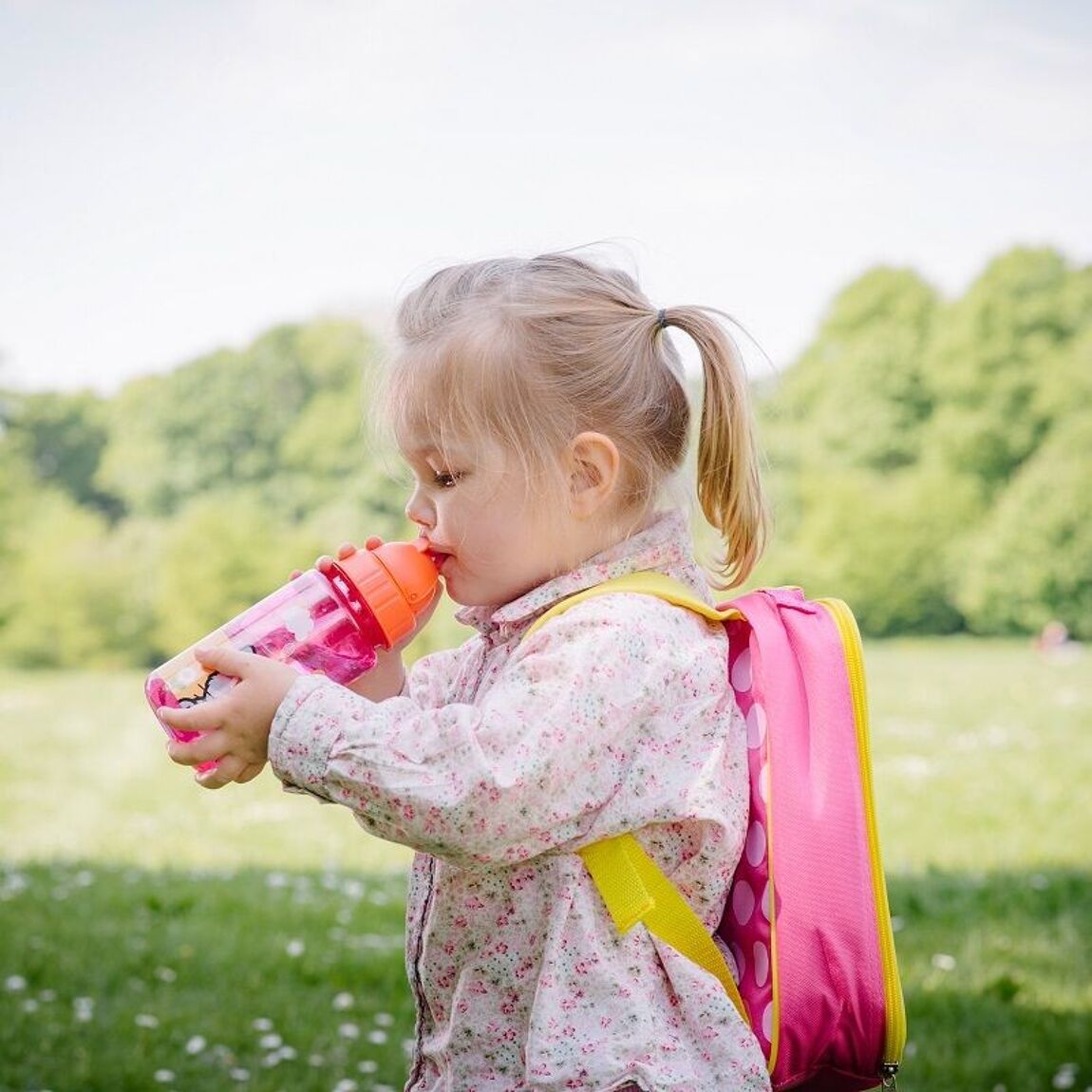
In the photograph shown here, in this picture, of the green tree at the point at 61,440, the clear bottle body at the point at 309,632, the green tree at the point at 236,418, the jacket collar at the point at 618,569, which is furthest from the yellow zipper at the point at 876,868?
the green tree at the point at 61,440

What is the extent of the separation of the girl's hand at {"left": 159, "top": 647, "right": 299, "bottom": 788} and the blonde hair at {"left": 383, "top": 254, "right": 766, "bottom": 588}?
20.0 inches

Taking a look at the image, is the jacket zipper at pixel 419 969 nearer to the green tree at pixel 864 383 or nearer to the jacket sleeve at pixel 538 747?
the jacket sleeve at pixel 538 747

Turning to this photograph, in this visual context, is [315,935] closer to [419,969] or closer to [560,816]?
[419,969]

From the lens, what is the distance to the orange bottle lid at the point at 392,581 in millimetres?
2422

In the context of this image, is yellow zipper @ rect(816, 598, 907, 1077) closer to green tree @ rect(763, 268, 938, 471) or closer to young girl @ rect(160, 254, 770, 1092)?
young girl @ rect(160, 254, 770, 1092)

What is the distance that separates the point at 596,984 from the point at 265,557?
23.6 metres

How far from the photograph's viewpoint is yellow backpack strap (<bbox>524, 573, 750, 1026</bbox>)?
7.30ft

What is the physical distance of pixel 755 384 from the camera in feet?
9.47

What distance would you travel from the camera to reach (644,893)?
7.34 feet

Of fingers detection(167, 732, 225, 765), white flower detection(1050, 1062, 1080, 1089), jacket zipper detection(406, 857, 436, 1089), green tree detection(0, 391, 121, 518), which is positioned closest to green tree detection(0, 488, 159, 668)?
green tree detection(0, 391, 121, 518)

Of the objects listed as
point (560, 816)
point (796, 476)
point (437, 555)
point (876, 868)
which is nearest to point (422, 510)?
point (437, 555)

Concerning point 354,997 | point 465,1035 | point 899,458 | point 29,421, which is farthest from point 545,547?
point 29,421

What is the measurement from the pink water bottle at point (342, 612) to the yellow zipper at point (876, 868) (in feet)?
2.42

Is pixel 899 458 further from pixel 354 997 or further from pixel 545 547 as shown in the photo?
pixel 545 547
